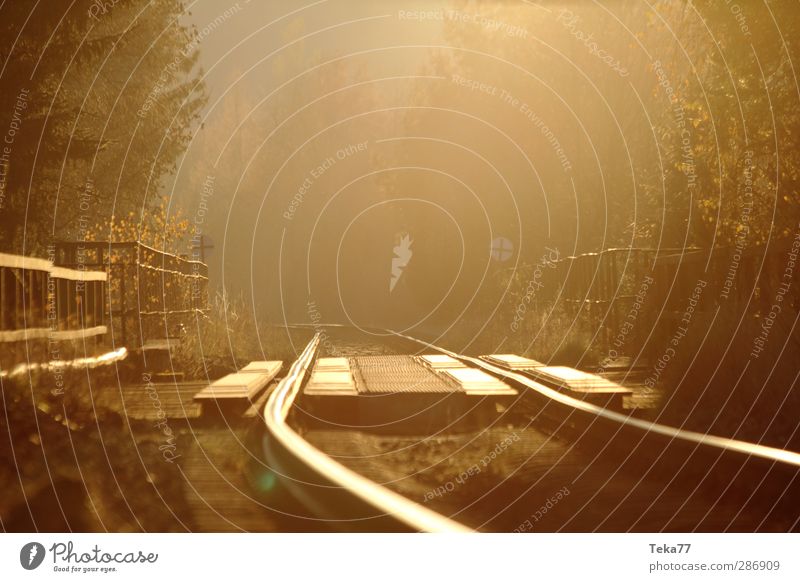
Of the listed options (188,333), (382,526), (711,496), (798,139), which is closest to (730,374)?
(798,139)

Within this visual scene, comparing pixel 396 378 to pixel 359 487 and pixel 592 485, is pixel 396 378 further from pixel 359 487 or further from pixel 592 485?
pixel 359 487

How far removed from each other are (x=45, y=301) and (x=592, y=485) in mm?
3926

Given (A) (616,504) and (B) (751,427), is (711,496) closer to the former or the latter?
(A) (616,504)

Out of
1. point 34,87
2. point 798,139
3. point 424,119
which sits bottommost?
point 798,139

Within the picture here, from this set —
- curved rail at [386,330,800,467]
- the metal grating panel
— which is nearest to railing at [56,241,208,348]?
the metal grating panel

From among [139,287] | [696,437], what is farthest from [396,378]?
[696,437]

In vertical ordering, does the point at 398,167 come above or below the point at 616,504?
above

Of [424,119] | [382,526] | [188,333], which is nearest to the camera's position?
[382,526]

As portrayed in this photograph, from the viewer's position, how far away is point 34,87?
34.3 ft

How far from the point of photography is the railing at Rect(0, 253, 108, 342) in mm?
5434

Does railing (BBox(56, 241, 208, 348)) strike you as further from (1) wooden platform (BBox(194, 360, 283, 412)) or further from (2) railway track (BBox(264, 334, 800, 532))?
(2) railway track (BBox(264, 334, 800, 532))

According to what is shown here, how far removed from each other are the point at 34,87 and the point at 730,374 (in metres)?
7.82

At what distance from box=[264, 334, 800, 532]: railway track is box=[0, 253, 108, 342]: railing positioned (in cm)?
158

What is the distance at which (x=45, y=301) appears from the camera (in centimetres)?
638
